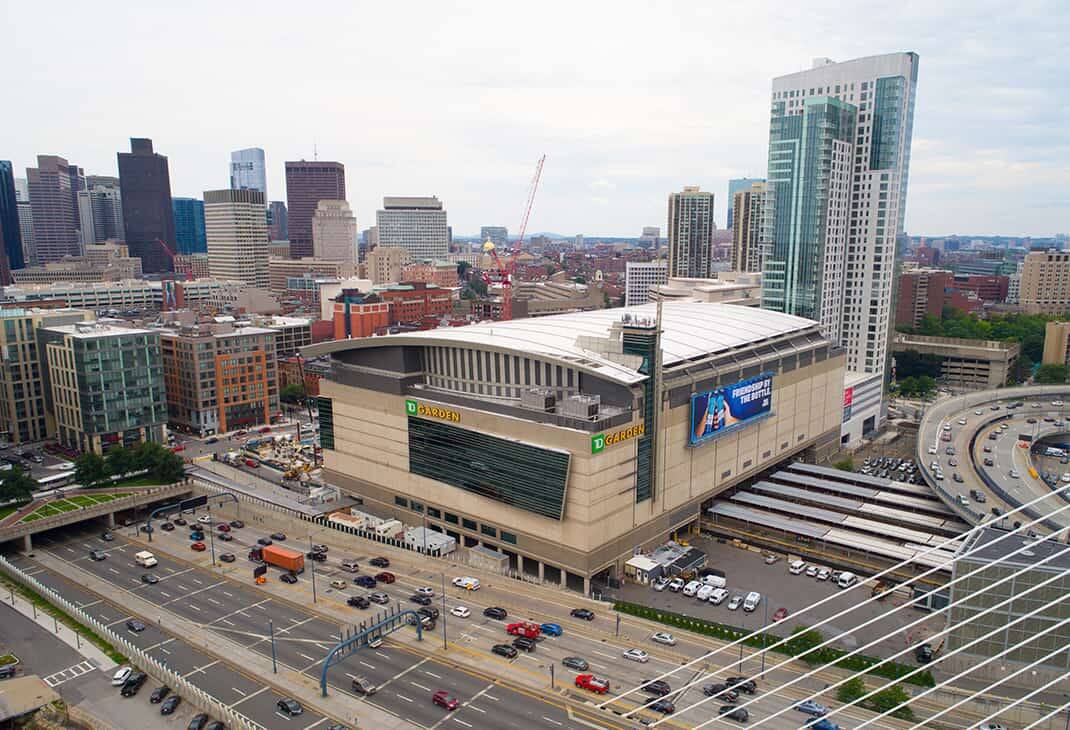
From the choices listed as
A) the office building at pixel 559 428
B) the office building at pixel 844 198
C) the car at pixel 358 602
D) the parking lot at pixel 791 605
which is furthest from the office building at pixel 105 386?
the office building at pixel 844 198

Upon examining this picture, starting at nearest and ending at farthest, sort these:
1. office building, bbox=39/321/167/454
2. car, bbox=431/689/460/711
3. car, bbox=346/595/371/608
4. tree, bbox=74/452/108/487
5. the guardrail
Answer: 1. the guardrail
2. car, bbox=431/689/460/711
3. car, bbox=346/595/371/608
4. tree, bbox=74/452/108/487
5. office building, bbox=39/321/167/454

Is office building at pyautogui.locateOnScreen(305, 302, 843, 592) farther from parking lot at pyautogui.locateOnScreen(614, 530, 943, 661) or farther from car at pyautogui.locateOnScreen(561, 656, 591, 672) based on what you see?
car at pyautogui.locateOnScreen(561, 656, 591, 672)

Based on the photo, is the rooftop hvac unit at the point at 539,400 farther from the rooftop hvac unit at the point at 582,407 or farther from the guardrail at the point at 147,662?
the guardrail at the point at 147,662

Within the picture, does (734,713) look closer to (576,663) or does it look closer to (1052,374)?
(576,663)

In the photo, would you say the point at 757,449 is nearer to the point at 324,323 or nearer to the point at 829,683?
the point at 829,683

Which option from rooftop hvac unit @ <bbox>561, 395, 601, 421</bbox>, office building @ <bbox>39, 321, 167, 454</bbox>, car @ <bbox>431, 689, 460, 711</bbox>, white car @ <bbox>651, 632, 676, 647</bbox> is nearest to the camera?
car @ <bbox>431, 689, 460, 711</bbox>

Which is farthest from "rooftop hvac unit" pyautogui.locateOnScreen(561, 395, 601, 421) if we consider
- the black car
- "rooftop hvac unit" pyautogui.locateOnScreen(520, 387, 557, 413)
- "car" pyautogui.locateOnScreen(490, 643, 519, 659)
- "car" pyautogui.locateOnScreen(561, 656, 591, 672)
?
the black car
